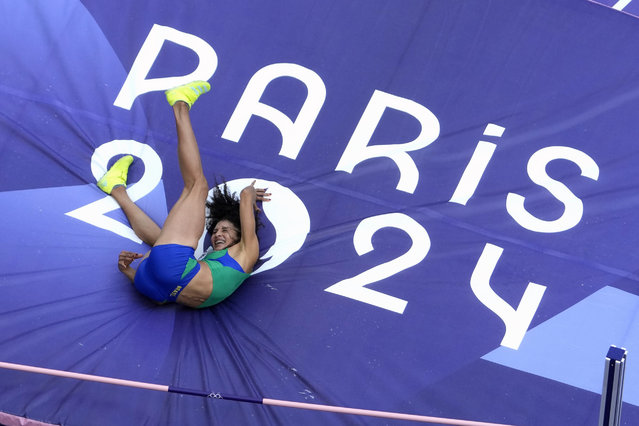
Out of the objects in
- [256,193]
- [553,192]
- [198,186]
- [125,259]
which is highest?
[553,192]

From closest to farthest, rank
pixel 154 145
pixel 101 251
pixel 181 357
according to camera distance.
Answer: pixel 181 357, pixel 101 251, pixel 154 145

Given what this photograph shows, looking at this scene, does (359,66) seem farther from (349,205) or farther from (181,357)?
(181,357)

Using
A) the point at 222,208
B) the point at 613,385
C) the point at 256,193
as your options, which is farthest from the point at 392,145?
the point at 613,385

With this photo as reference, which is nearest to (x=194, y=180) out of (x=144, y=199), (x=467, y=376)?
(x=144, y=199)

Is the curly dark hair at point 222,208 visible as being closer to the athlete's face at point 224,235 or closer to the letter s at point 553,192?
the athlete's face at point 224,235

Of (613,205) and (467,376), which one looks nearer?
(467,376)

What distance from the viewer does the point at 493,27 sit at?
4.73 metres

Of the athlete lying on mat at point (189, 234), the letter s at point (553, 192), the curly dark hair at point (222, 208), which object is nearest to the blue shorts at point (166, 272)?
the athlete lying on mat at point (189, 234)

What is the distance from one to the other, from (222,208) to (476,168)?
1.36 metres

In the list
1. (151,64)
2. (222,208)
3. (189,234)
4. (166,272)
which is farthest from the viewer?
(151,64)

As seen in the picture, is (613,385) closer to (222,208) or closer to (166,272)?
(166,272)

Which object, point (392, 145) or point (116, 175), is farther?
point (392, 145)

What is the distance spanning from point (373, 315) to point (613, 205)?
1421mm

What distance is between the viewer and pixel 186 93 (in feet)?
14.2
